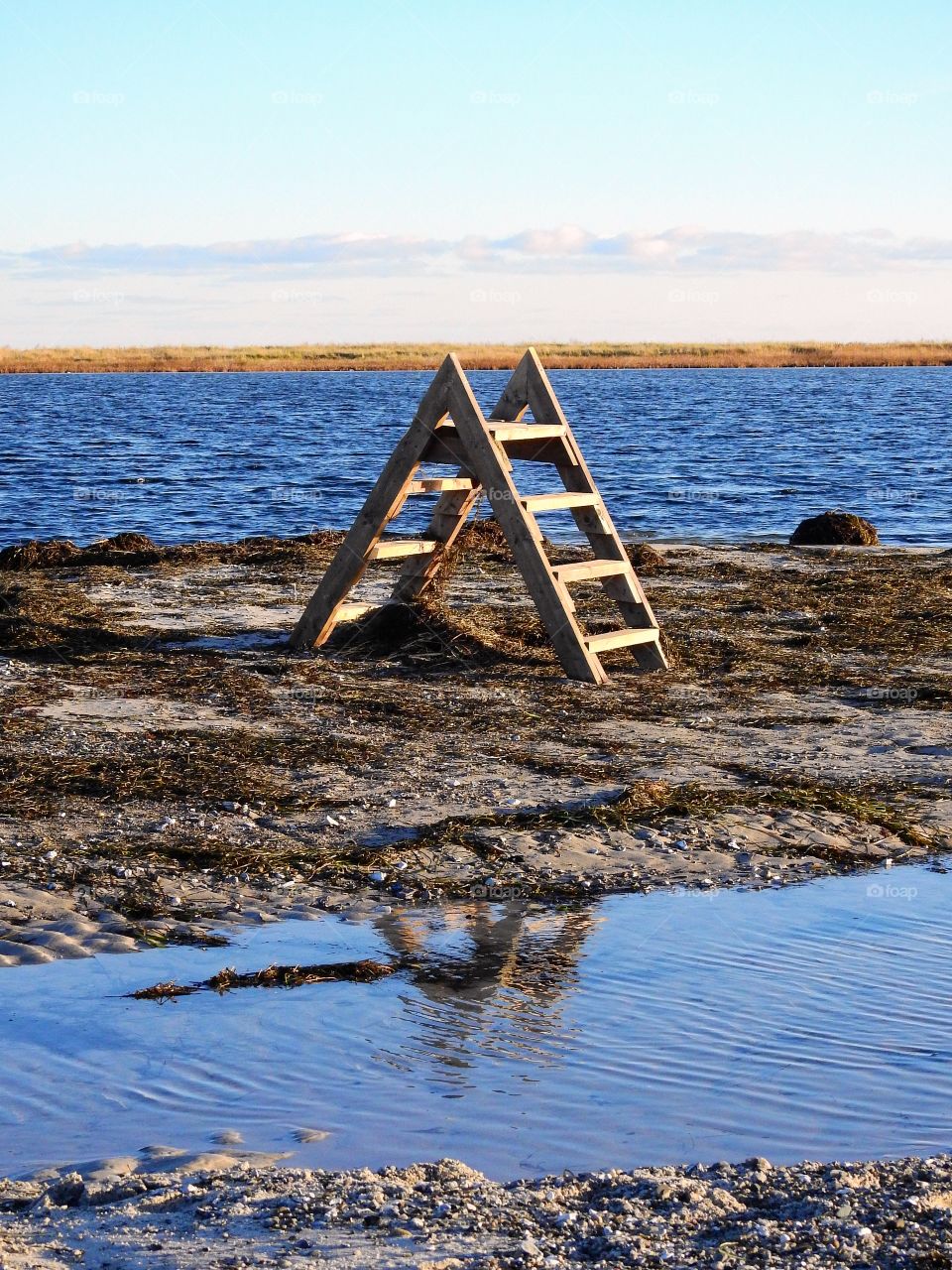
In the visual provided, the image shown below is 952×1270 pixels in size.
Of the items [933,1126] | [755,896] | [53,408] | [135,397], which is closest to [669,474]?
[755,896]

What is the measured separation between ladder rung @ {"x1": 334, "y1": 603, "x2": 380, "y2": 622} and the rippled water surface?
5411 millimetres

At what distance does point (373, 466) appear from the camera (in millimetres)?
36031

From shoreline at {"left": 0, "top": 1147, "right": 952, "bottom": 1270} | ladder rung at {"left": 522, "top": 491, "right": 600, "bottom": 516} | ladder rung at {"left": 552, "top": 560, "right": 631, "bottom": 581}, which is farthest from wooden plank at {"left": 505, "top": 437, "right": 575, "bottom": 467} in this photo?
shoreline at {"left": 0, "top": 1147, "right": 952, "bottom": 1270}

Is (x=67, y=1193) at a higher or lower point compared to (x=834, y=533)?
lower

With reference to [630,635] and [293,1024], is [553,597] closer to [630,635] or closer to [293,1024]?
[630,635]

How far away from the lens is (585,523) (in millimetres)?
10836

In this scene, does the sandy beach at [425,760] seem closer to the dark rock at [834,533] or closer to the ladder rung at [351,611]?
the ladder rung at [351,611]

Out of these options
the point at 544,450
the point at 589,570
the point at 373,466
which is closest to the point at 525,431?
the point at 544,450

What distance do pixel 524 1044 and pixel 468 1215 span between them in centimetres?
123

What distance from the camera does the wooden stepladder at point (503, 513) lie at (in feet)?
33.0

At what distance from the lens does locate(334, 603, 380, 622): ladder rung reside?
36.5ft

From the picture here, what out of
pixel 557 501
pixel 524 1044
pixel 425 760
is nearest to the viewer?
pixel 524 1044

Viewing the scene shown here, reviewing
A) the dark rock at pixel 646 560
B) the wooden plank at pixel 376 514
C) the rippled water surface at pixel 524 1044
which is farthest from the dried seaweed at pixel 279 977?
the dark rock at pixel 646 560

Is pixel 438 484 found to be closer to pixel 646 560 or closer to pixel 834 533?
pixel 646 560
